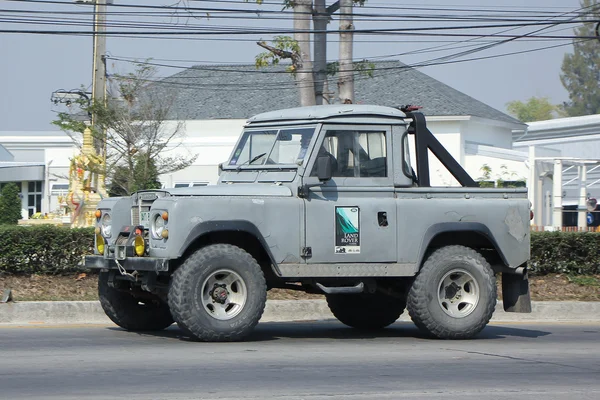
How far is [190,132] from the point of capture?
42.8 metres

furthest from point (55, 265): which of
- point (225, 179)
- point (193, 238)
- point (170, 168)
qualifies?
point (170, 168)

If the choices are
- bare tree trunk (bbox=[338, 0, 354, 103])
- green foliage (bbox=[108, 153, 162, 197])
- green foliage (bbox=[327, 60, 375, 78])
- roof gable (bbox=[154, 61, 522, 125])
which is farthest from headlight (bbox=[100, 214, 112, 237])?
roof gable (bbox=[154, 61, 522, 125])

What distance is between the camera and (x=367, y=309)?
39.1 ft

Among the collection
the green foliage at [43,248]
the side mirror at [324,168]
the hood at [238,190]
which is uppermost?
the side mirror at [324,168]

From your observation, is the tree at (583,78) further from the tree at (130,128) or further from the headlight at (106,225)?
the headlight at (106,225)

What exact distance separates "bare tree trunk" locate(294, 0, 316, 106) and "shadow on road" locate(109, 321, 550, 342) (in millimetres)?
7159

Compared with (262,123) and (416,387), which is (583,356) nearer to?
(416,387)

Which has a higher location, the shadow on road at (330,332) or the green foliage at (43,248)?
the green foliage at (43,248)

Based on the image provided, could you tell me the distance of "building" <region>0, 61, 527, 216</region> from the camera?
→ 4084cm

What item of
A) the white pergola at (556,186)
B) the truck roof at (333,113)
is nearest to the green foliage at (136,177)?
the white pergola at (556,186)

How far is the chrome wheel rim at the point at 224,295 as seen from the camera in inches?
385

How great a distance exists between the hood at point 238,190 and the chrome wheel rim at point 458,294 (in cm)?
208

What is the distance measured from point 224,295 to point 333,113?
7.70 feet

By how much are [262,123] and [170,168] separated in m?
22.0
